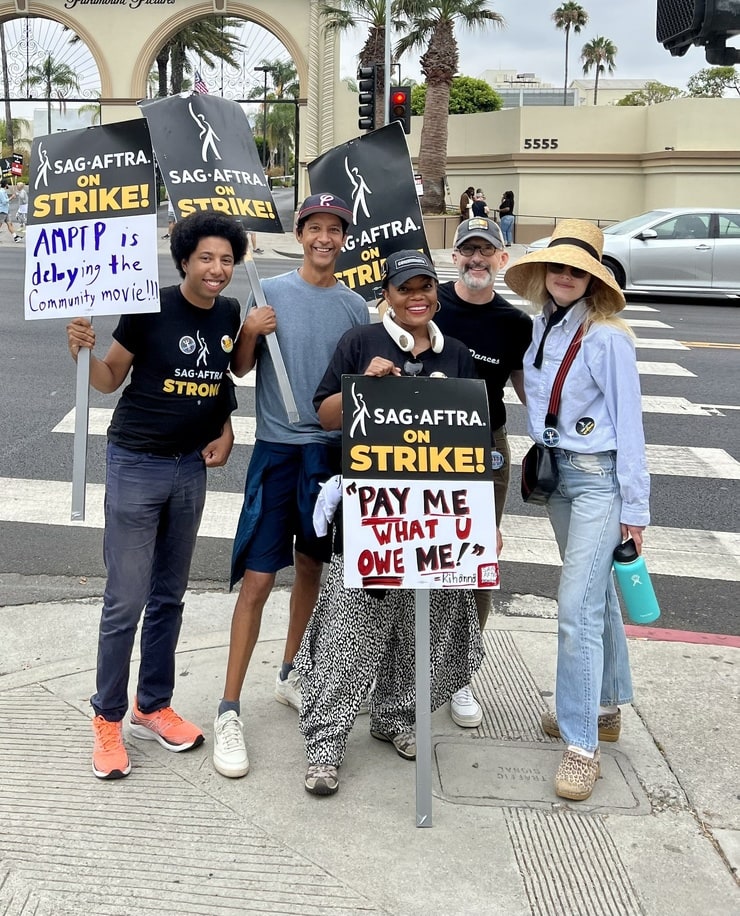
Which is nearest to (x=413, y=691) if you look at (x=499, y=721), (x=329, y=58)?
(x=499, y=721)

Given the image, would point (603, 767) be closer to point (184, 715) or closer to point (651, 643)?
point (651, 643)

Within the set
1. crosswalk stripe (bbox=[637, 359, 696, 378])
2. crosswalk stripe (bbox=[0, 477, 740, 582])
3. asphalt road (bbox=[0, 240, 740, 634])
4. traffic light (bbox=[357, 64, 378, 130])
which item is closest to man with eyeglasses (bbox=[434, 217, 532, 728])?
asphalt road (bbox=[0, 240, 740, 634])

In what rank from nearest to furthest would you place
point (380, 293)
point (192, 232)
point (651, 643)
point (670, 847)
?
1. point (670, 847)
2. point (192, 232)
3. point (380, 293)
4. point (651, 643)

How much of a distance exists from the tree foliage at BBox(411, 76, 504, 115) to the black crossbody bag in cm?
4781

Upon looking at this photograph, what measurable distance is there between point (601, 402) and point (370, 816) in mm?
1600

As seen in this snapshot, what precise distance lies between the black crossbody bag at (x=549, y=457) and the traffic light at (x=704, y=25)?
6.45 feet

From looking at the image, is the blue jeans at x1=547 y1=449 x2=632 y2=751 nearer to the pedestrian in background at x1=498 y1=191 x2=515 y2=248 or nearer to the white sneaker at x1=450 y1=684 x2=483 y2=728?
the white sneaker at x1=450 y1=684 x2=483 y2=728

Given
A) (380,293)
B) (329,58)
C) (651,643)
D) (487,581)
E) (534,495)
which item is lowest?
(651,643)

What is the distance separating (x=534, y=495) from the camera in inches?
141

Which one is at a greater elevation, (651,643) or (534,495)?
(534,495)

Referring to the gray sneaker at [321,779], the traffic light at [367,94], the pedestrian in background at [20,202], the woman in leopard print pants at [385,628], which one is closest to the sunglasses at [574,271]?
the woman in leopard print pants at [385,628]

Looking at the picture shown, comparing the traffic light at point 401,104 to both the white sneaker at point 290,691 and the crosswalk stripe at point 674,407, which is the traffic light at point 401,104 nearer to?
the crosswalk stripe at point 674,407

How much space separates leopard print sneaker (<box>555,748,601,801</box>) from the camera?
334 centimetres

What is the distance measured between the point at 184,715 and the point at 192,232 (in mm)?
1845
